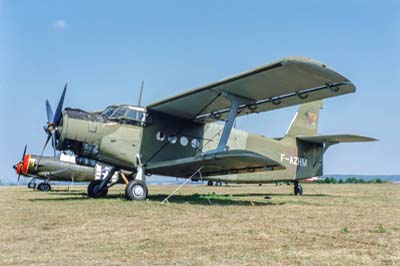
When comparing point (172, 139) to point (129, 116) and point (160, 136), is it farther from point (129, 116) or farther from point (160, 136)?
point (129, 116)

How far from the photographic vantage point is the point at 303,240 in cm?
520

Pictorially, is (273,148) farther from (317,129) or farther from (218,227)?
(218,227)

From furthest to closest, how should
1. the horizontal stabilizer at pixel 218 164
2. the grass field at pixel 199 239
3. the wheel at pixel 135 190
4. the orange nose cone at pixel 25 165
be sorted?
the orange nose cone at pixel 25 165, the wheel at pixel 135 190, the horizontal stabilizer at pixel 218 164, the grass field at pixel 199 239

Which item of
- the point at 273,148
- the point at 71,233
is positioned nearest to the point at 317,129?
the point at 273,148

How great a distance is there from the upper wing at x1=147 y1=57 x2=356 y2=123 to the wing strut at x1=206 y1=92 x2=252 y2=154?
104 mm

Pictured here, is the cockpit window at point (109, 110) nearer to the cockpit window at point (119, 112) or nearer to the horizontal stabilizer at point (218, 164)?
the cockpit window at point (119, 112)

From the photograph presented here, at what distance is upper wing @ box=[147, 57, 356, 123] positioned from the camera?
32.5 feet

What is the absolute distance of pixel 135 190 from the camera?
1165cm

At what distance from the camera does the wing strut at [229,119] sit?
37.3 ft

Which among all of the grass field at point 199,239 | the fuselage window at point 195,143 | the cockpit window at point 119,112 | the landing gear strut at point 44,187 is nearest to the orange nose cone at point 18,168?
the landing gear strut at point 44,187

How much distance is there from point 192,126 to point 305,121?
6461 millimetres

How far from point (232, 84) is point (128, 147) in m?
Answer: 3.61

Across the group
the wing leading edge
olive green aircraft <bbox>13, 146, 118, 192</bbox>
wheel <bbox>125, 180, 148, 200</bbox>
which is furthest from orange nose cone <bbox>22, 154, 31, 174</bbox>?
the wing leading edge

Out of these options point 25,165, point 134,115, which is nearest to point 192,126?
point 134,115
